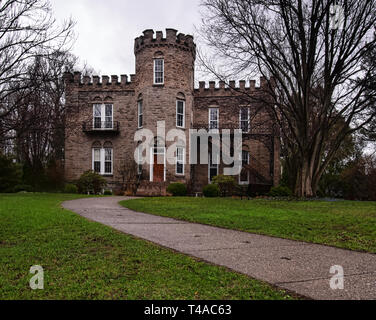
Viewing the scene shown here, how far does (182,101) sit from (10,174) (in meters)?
15.4

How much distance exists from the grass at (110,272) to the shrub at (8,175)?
24.4 meters

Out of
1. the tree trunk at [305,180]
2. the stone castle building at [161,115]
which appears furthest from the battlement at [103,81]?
the tree trunk at [305,180]

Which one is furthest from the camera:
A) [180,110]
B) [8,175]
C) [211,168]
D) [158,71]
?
[211,168]

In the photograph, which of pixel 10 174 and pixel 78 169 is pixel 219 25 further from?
pixel 10 174

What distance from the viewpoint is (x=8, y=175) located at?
2862 cm

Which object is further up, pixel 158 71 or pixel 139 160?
pixel 158 71

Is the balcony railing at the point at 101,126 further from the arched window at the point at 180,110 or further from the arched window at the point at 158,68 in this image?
the arched window at the point at 180,110

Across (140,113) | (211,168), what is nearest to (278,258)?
(140,113)

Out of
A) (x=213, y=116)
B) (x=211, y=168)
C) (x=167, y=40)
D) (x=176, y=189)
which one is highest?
(x=167, y=40)

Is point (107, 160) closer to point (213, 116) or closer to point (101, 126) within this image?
point (101, 126)

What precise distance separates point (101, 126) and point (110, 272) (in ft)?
90.5

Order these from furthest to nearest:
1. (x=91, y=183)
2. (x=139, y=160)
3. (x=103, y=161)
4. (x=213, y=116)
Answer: (x=213, y=116)
(x=103, y=161)
(x=139, y=160)
(x=91, y=183)

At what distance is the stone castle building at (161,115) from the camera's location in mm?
26969
